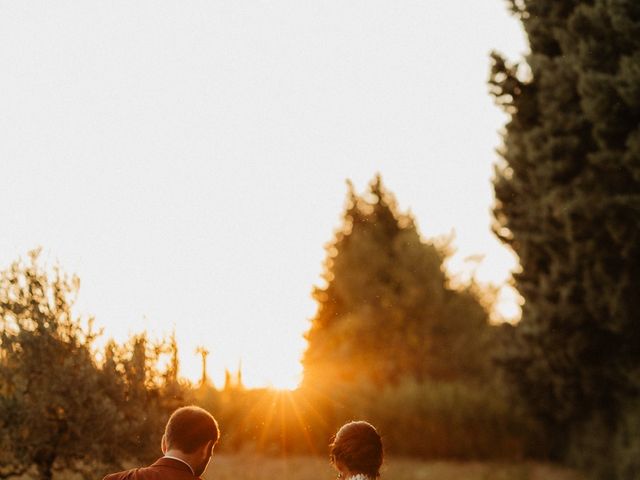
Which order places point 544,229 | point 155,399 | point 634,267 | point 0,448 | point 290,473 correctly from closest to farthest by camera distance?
1. point 0,448
2. point 155,399
3. point 634,267
4. point 544,229
5. point 290,473

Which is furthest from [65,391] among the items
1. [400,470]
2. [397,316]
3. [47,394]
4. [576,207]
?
[397,316]

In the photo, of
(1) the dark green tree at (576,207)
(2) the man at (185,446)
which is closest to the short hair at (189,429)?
(2) the man at (185,446)

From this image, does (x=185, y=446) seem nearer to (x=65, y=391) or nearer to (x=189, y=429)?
(x=189, y=429)

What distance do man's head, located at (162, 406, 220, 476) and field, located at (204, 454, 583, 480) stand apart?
18.8 metres

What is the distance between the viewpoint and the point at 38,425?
1102cm

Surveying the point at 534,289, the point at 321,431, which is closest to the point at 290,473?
the point at 321,431

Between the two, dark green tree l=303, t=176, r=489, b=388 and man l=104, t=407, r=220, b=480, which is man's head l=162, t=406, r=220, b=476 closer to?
man l=104, t=407, r=220, b=480

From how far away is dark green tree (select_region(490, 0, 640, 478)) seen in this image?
1942 cm

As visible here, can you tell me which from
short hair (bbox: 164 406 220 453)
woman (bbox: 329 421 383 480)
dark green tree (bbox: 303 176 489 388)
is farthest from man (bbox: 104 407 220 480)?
dark green tree (bbox: 303 176 489 388)

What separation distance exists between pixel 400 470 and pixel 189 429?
24.0m

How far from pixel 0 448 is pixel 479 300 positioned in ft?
134

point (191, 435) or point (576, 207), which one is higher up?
point (576, 207)

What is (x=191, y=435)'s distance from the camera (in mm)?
4852

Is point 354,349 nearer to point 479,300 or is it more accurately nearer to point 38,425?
point 479,300
